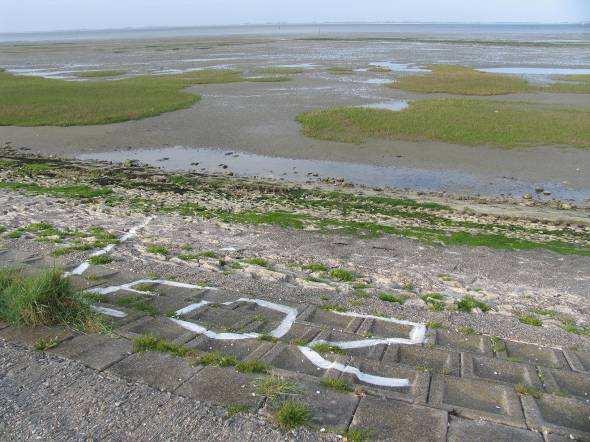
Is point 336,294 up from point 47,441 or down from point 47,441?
down

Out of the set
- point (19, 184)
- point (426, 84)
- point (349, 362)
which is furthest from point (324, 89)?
point (349, 362)

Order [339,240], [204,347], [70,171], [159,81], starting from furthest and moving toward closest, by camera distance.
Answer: [159,81] → [70,171] → [339,240] → [204,347]

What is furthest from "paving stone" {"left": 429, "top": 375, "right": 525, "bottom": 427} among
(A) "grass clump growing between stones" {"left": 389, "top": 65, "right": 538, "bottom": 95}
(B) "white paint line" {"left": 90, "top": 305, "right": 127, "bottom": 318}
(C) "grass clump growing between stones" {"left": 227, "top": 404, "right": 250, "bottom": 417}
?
(A) "grass clump growing between stones" {"left": 389, "top": 65, "right": 538, "bottom": 95}

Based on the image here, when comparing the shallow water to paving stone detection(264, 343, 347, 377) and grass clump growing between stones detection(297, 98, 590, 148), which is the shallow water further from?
paving stone detection(264, 343, 347, 377)

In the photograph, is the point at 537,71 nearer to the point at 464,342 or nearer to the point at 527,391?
the point at 464,342

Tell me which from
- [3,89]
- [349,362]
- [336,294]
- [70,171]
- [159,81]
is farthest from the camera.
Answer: [159,81]

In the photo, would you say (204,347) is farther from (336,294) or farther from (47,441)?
(336,294)

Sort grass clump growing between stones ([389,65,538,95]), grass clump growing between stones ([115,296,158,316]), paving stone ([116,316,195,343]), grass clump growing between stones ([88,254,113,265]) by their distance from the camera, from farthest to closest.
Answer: grass clump growing between stones ([389,65,538,95]) → grass clump growing between stones ([88,254,113,265]) → grass clump growing between stones ([115,296,158,316]) → paving stone ([116,316,195,343])
